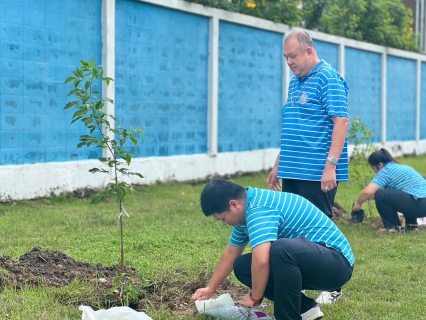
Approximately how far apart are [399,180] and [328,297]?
9.99ft

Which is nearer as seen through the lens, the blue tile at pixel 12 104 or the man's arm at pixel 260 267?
the man's arm at pixel 260 267

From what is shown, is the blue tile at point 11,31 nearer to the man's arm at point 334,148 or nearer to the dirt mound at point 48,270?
the dirt mound at point 48,270

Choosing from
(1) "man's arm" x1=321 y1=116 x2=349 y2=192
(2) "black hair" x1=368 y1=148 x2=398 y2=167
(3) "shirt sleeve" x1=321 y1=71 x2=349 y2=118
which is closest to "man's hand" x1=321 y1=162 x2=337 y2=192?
(1) "man's arm" x1=321 y1=116 x2=349 y2=192

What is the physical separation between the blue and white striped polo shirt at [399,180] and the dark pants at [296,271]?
3469 mm

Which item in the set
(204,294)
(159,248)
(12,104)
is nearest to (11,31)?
(12,104)

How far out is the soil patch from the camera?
4.18m

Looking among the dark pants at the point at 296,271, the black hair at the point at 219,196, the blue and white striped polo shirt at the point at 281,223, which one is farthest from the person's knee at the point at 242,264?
the black hair at the point at 219,196

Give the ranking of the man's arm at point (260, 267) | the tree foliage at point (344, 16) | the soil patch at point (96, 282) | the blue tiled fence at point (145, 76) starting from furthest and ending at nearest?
1. the tree foliage at point (344, 16)
2. the blue tiled fence at point (145, 76)
3. the soil patch at point (96, 282)
4. the man's arm at point (260, 267)

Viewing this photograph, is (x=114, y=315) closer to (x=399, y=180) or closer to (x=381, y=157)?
(x=381, y=157)

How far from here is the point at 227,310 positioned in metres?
3.91

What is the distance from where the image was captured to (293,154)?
489cm

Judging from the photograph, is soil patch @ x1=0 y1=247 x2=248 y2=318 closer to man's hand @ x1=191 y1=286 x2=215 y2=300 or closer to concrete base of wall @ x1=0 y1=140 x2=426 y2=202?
man's hand @ x1=191 y1=286 x2=215 y2=300

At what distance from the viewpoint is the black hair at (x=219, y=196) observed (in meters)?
3.64

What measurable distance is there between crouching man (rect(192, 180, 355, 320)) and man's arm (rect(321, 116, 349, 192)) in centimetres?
75
